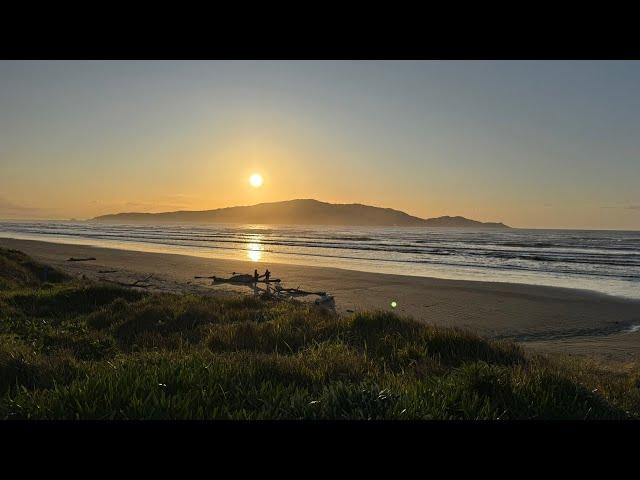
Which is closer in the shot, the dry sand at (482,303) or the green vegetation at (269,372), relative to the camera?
the green vegetation at (269,372)

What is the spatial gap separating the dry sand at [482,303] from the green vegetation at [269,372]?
606 centimetres

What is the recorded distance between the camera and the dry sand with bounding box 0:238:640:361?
14430mm

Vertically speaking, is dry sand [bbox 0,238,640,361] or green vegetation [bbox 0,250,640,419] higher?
green vegetation [bbox 0,250,640,419]

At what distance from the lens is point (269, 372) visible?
5.12m

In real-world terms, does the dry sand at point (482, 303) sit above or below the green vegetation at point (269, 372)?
below

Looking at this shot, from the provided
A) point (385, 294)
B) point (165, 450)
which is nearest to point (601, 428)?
point (165, 450)

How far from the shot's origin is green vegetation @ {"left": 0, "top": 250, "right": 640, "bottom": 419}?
3852mm

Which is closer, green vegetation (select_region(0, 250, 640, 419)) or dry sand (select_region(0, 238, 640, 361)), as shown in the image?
green vegetation (select_region(0, 250, 640, 419))

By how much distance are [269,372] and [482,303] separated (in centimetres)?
1747

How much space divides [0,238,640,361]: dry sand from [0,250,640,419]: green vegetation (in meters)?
6.06

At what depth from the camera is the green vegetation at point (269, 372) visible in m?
3.85

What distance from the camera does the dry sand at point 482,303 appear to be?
1443cm
